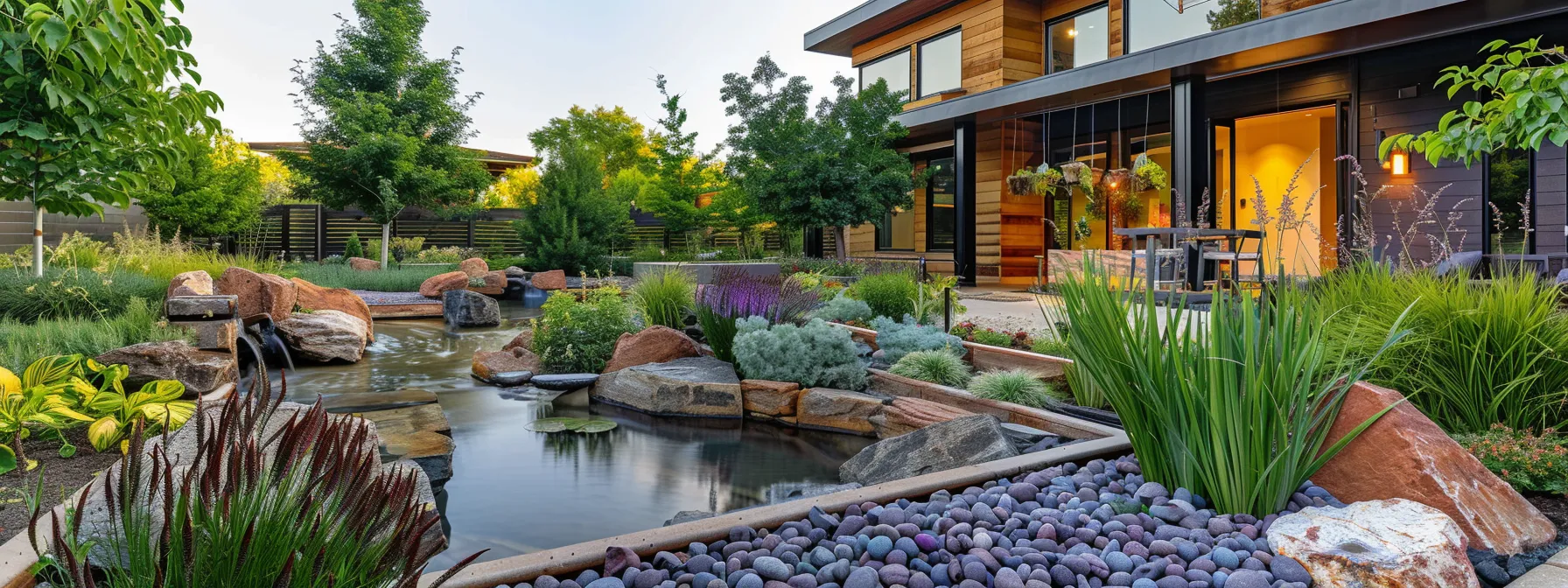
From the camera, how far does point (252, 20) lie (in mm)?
18391

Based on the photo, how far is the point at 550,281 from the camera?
15.0m

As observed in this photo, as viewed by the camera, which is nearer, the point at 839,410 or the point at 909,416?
the point at 909,416

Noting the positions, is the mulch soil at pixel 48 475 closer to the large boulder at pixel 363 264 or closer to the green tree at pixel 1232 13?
the green tree at pixel 1232 13

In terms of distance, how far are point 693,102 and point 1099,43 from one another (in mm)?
10700

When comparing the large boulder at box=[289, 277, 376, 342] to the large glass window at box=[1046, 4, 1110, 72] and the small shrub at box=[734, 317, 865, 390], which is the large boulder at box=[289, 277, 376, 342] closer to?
the small shrub at box=[734, 317, 865, 390]

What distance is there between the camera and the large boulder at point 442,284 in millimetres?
12805

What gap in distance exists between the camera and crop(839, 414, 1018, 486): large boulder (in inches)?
140

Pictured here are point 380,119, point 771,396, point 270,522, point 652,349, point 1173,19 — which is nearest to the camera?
point 270,522

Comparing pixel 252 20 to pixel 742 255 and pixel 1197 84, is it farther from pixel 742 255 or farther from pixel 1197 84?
pixel 1197 84

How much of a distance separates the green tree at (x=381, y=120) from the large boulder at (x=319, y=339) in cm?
822

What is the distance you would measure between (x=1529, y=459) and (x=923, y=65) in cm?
1369

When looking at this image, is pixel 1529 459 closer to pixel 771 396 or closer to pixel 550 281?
pixel 771 396

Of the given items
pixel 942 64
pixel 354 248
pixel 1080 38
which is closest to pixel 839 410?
pixel 1080 38

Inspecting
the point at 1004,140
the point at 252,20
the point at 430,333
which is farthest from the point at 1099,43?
the point at 252,20
